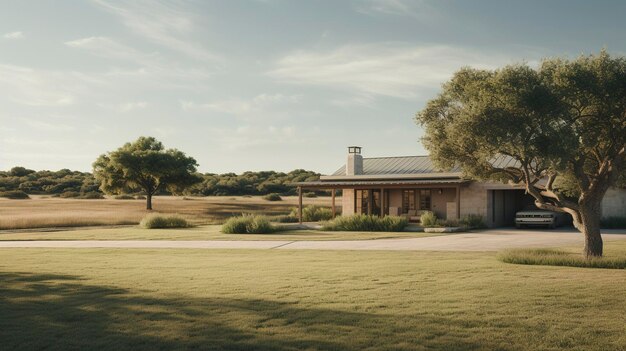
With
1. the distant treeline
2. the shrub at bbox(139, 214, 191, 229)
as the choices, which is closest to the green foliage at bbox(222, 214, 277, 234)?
the shrub at bbox(139, 214, 191, 229)

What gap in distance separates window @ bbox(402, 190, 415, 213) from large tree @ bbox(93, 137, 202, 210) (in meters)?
29.2

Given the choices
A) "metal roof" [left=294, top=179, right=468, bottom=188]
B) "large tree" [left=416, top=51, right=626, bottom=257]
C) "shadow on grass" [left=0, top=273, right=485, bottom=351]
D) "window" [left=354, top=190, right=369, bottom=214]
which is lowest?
"shadow on grass" [left=0, top=273, right=485, bottom=351]

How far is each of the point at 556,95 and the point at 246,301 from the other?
380 inches

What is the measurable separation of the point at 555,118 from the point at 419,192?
2106cm

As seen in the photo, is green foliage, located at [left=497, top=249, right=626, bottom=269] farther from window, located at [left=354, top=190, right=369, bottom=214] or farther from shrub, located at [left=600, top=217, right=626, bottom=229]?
window, located at [left=354, top=190, right=369, bottom=214]

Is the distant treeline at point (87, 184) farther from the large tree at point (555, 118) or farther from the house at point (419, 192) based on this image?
the large tree at point (555, 118)

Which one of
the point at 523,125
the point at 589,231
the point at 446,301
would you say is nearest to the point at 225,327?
the point at 446,301

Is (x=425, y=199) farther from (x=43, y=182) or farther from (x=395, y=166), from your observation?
(x=43, y=182)

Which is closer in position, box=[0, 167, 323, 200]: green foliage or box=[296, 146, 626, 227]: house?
box=[296, 146, 626, 227]: house

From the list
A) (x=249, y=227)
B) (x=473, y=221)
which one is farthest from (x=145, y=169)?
(x=473, y=221)

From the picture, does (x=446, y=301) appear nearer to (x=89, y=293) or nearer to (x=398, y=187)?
(x=89, y=293)

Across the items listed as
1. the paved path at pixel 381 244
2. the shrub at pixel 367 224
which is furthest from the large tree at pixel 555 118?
the shrub at pixel 367 224

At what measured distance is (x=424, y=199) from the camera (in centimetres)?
3584

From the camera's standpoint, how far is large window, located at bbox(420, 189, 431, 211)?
35.7 metres
